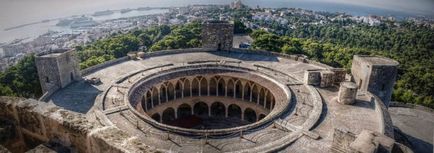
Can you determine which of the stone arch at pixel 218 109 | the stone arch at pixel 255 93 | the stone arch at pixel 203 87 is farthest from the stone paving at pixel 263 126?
the stone arch at pixel 218 109

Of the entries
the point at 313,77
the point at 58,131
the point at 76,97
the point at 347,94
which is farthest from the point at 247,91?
the point at 58,131

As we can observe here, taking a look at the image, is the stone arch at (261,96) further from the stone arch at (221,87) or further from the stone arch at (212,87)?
the stone arch at (212,87)

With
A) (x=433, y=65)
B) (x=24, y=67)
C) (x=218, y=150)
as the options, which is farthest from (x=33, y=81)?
(x=433, y=65)

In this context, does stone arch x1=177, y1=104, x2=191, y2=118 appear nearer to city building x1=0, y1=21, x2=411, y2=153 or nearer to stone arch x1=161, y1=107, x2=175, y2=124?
city building x1=0, y1=21, x2=411, y2=153

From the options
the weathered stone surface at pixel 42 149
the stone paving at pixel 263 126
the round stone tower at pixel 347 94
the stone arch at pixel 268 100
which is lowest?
the stone arch at pixel 268 100

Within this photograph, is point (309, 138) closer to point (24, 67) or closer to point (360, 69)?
point (360, 69)

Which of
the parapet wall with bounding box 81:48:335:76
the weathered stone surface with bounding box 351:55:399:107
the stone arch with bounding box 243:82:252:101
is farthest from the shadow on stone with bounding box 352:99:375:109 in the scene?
the stone arch with bounding box 243:82:252:101
